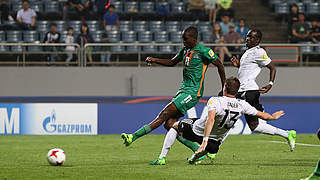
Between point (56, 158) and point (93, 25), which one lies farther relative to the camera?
point (93, 25)

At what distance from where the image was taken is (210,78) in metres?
21.2

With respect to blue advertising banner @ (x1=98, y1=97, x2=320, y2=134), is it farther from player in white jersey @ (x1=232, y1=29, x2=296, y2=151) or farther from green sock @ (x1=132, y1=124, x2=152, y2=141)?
green sock @ (x1=132, y1=124, x2=152, y2=141)

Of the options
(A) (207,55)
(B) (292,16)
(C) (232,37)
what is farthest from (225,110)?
(B) (292,16)

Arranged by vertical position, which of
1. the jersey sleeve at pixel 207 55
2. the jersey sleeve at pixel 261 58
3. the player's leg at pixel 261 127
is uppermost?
the jersey sleeve at pixel 207 55

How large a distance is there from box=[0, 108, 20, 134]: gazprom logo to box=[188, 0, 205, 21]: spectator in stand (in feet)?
25.6

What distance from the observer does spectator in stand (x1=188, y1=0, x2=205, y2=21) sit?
23.6 meters

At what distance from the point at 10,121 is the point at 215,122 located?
10095mm

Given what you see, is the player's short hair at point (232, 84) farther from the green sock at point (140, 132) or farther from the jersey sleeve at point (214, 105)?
the green sock at point (140, 132)

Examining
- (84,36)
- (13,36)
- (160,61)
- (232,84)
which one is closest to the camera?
(232,84)

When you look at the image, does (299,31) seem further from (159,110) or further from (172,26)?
(159,110)

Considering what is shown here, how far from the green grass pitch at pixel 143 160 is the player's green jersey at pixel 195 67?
3.92ft

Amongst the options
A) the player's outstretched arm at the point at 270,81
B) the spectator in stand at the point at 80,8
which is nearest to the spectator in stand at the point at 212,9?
the spectator in stand at the point at 80,8

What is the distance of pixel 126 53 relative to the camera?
68.7ft

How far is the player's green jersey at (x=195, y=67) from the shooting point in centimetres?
1060
